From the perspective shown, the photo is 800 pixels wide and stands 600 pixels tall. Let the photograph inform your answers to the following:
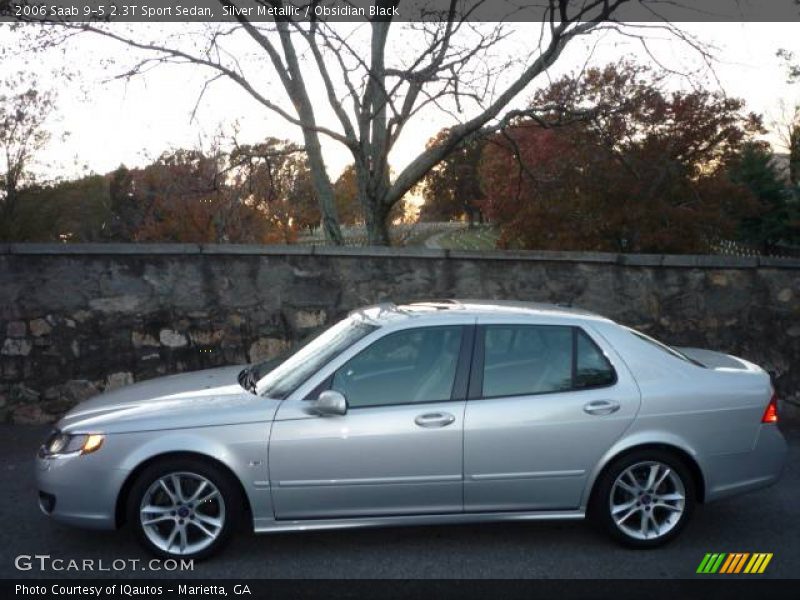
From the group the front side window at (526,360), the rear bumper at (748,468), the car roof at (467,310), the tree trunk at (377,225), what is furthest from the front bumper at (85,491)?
the tree trunk at (377,225)

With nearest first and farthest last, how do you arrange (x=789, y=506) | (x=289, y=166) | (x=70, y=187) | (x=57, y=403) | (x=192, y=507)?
1. (x=192, y=507)
2. (x=789, y=506)
3. (x=57, y=403)
4. (x=289, y=166)
5. (x=70, y=187)

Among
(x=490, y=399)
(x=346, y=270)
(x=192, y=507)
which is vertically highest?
(x=346, y=270)

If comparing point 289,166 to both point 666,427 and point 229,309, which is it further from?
point 666,427

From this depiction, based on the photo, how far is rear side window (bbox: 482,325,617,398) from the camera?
199 inches

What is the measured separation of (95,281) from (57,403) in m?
1.23

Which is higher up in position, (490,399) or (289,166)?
(289,166)

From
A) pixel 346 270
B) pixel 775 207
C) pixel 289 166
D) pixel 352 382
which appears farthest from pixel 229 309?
pixel 775 207

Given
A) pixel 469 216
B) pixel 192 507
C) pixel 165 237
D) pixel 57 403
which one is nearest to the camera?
pixel 192 507

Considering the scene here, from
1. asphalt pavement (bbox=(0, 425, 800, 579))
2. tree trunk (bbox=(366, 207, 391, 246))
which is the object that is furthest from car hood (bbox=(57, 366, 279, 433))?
tree trunk (bbox=(366, 207, 391, 246))

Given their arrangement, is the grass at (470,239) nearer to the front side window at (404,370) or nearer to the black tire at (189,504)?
the front side window at (404,370)

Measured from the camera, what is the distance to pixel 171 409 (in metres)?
4.90

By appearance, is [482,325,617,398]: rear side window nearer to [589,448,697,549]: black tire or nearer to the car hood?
[589,448,697,549]: black tire

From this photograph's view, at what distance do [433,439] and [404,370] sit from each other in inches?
17.4

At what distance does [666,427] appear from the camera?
501 cm
